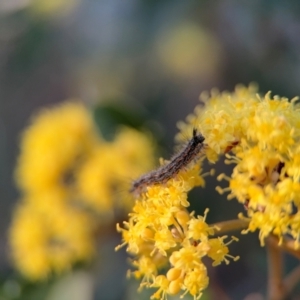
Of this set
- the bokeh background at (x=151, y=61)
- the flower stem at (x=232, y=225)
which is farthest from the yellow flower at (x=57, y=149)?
the flower stem at (x=232, y=225)

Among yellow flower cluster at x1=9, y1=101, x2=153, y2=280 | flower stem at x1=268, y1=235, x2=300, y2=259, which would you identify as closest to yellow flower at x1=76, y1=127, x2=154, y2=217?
yellow flower cluster at x1=9, y1=101, x2=153, y2=280

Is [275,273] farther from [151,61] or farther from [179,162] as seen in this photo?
[151,61]

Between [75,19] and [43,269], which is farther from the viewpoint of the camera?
[75,19]

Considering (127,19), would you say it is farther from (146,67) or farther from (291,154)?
(291,154)

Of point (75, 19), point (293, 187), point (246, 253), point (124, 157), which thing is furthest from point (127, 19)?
point (293, 187)

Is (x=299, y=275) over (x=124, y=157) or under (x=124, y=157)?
under

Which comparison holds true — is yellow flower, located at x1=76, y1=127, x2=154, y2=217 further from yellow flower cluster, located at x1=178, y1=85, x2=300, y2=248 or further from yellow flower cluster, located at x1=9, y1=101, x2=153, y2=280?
yellow flower cluster, located at x1=178, y1=85, x2=300, y2=248
